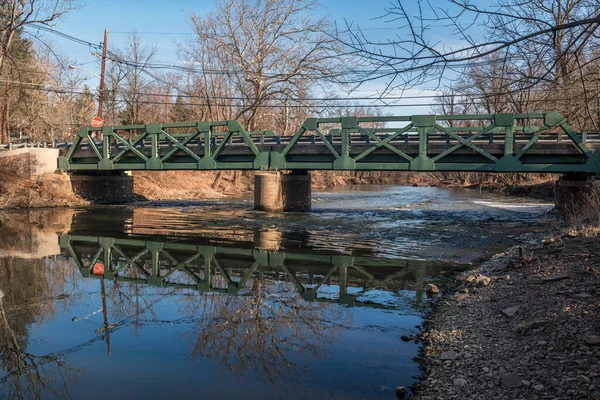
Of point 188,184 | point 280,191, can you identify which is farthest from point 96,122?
point 280,191

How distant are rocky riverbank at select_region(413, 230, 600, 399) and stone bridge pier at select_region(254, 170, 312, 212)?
1836cm

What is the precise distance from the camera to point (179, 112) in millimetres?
60750

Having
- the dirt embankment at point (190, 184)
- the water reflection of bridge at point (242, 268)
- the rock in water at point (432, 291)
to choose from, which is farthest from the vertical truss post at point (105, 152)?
the rock in water at point (432, 291)

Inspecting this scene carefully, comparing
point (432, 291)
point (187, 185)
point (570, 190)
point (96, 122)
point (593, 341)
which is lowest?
point (432, 291)

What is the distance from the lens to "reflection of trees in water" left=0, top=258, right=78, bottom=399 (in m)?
5.59

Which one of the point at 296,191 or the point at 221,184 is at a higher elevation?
the point at 221,184

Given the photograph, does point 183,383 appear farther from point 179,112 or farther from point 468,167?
point 179,112

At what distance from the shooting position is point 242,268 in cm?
1198

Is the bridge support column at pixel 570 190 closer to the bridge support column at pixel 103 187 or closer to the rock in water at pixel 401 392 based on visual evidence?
the rock in water at pixel 401 392

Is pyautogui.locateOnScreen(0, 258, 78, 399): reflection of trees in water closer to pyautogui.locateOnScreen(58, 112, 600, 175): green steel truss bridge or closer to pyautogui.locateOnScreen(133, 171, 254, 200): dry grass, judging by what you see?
pyautogui.locateOnScreen(58, 112, 600, 175): green steel truss bridge

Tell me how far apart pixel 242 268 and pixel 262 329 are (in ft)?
15.4

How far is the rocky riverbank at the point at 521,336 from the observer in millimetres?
4707

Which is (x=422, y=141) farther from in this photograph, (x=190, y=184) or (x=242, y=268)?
(x=190, y=184)

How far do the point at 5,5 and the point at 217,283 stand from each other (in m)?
21.9
